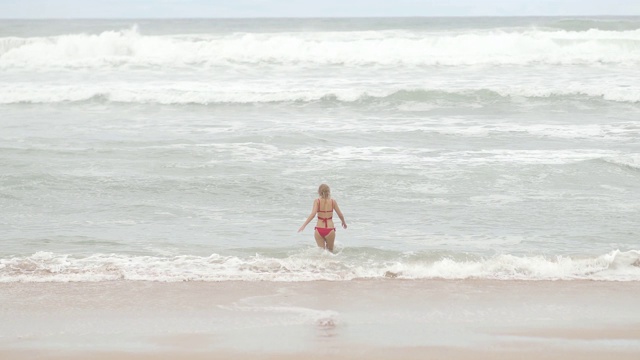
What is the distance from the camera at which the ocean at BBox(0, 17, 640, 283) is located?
32.1ft

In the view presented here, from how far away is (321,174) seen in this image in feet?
46.9

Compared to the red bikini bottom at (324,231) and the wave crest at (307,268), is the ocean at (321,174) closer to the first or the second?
the wave crest at (307,268)

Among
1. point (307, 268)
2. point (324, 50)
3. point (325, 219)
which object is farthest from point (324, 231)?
point (324, 50)

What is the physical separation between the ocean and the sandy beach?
497 millimetres

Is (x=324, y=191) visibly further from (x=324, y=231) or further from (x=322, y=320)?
(x=322, y=320)

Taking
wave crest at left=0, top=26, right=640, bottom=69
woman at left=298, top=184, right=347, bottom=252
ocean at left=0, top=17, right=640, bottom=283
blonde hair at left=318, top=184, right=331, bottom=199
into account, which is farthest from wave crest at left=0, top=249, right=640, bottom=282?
wave crest at left=0, top=26, right=640, bottom=69

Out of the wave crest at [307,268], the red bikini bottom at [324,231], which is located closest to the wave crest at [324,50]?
the red bikini bottom at [324,231]

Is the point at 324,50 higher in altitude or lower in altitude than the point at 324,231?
higher

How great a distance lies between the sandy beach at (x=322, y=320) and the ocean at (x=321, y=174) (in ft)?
1.63

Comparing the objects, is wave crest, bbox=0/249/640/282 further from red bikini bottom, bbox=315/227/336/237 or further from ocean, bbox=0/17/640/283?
red bikini bottom, bbox=315/227/336/237

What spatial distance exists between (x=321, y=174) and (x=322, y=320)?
6772 millimetres

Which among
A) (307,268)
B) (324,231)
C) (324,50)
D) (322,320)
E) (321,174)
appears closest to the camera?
(322,320)

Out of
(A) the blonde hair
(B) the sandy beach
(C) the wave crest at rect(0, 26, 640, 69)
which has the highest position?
(C) the wave crest at rect(0, 26, 640, 69)

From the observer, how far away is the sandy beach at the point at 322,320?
6848 mm
